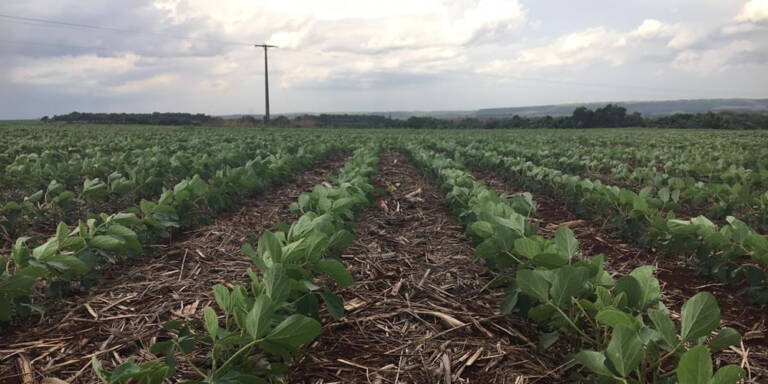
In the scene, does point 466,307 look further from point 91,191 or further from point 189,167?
point 189,167

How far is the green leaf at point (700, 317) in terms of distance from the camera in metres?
1.35

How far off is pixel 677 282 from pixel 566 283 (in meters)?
1.93

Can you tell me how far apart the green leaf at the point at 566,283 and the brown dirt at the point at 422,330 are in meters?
0.33

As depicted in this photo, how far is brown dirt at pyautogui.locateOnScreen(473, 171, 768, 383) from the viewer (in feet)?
6.94

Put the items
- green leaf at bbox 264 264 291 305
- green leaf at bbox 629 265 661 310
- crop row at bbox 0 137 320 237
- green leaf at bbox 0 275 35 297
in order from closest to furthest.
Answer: green leaf at bbox 264 264 291 305, green leaf at bbox 629 265 661 310, green leaf at bbox 0 275 35 297, crop row at bbox 0 137 320 237

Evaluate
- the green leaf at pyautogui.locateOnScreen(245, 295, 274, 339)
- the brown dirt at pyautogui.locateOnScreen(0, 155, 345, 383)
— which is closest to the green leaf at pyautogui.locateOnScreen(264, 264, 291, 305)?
the green leaf at pyautogui.locateOnScreen(245, 295, 274, 339)

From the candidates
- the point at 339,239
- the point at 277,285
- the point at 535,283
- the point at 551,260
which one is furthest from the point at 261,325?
the point at 551,260

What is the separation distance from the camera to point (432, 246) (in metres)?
3.63

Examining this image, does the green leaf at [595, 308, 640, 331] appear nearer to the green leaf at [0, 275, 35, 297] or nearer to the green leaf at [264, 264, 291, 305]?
the green leaf at [264, 264, 291, 305]

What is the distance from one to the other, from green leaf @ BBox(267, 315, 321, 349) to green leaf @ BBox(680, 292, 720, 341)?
44.1 inches

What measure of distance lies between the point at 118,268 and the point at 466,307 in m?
2.23

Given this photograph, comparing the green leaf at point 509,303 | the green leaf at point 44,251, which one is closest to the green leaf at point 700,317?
the green leaf at point 509,303

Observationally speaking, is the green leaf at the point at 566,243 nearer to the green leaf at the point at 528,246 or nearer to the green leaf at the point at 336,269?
the green leaf at the point at 528,246

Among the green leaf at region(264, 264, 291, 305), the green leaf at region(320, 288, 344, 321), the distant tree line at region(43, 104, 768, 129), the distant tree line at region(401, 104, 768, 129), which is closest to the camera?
the green leaf at region(264, 264, 291, 305)
